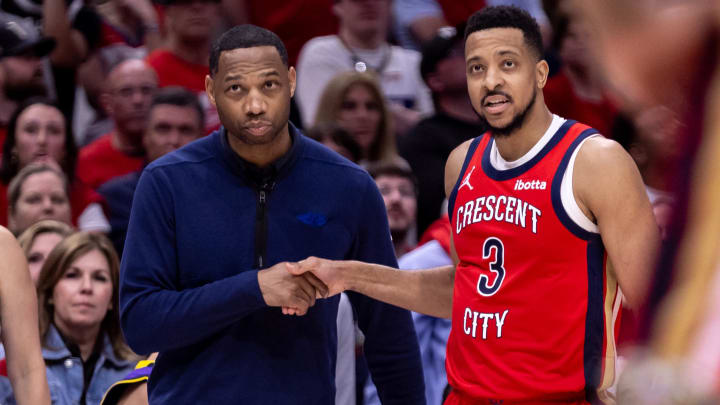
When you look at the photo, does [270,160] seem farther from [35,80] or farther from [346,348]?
[35,80]

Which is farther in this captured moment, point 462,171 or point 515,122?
point 462,171

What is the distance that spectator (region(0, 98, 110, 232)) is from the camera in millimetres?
6113

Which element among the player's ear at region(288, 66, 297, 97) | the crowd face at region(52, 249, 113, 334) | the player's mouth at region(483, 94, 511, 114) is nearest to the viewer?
the player's mouth at region(483, 94, 511, 114)

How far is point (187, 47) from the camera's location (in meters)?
7.04

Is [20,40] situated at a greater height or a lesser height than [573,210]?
greater

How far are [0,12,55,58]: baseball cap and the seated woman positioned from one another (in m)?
3.43

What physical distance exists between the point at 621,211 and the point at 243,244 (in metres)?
1.20

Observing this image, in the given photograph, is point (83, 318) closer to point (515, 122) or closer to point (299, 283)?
point (299, 283)

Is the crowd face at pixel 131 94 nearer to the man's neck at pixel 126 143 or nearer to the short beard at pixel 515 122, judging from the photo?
the man's neck at pixel 126 143

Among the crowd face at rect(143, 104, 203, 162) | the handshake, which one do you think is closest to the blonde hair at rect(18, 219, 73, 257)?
the crowd face at rect(143, 104, 203, 162)

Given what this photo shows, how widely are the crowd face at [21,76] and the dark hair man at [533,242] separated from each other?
3935 mm

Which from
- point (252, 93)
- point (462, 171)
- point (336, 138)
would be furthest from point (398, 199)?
point (252, 93)

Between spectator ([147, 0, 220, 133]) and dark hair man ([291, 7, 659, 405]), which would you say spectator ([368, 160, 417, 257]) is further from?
dark hair man ([291, 7, 659, 405])

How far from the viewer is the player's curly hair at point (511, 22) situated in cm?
339
